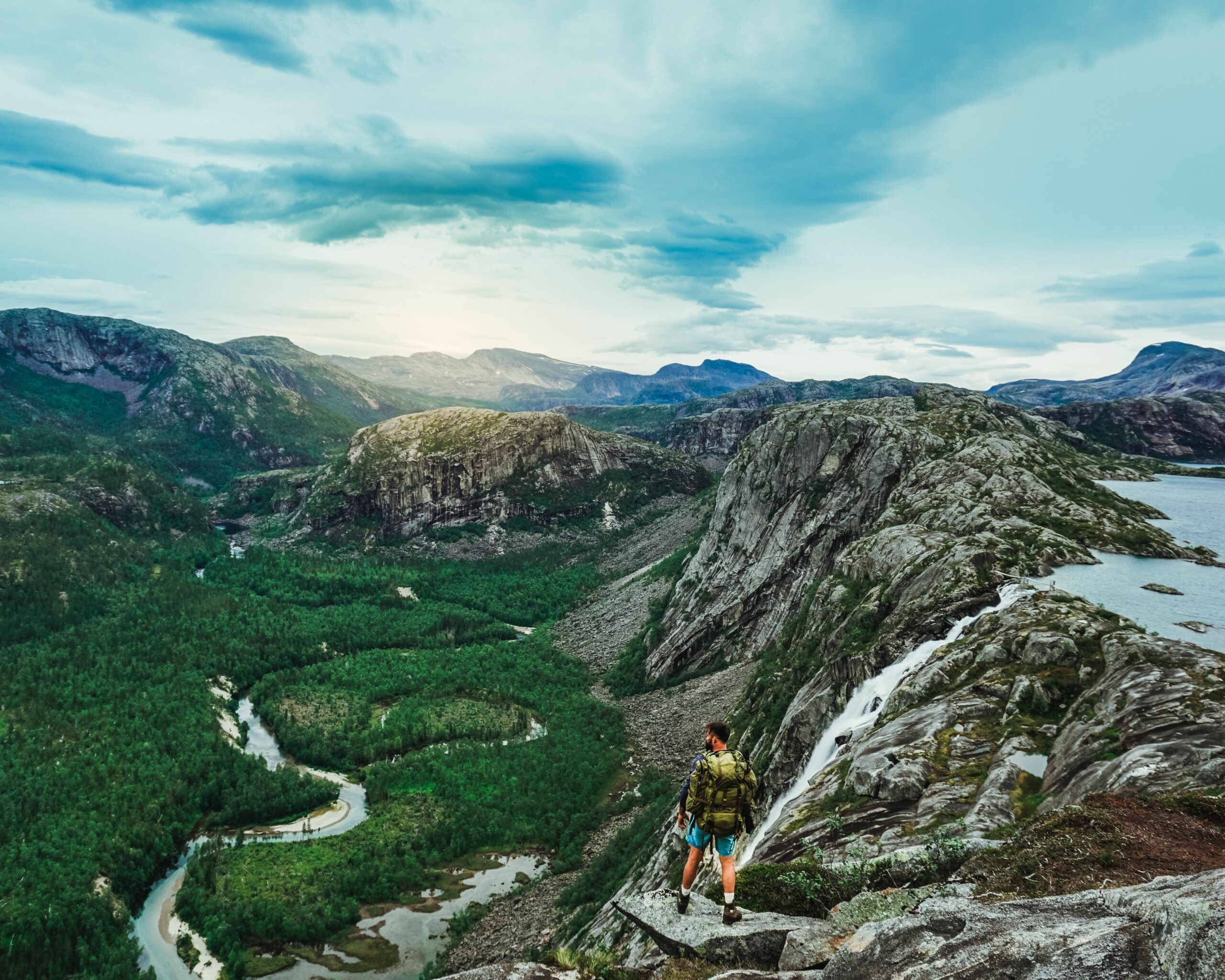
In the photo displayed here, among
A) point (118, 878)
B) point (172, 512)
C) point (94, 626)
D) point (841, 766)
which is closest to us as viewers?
point (841, 766)

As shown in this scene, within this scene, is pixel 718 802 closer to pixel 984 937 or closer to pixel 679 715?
pixel 984 937

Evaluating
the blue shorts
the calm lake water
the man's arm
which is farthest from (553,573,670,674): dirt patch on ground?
the blue shorts

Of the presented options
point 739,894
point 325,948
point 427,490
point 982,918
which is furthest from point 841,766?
point 427,490

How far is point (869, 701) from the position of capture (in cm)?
3284

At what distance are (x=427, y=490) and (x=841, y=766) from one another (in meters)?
180

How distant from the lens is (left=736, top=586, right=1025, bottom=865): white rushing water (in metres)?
31.1

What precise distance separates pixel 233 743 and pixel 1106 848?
92.0 m

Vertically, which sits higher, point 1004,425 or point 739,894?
point 1004,425

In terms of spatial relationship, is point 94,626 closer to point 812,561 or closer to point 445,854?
point 445,854

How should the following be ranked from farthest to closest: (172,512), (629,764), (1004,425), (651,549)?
(172,512) < (651,549) < (1004,425) < (629,764)

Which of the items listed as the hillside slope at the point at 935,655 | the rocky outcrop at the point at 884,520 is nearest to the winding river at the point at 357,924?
the hillside slope at the point at 935,655

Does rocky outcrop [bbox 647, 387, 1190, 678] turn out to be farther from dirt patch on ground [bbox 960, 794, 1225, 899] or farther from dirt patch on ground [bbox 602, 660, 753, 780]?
dirt patch on ground [bbox 960, 794, 1225, 899]

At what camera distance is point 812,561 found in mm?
73062

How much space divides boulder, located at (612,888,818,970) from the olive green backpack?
1.73 metres
